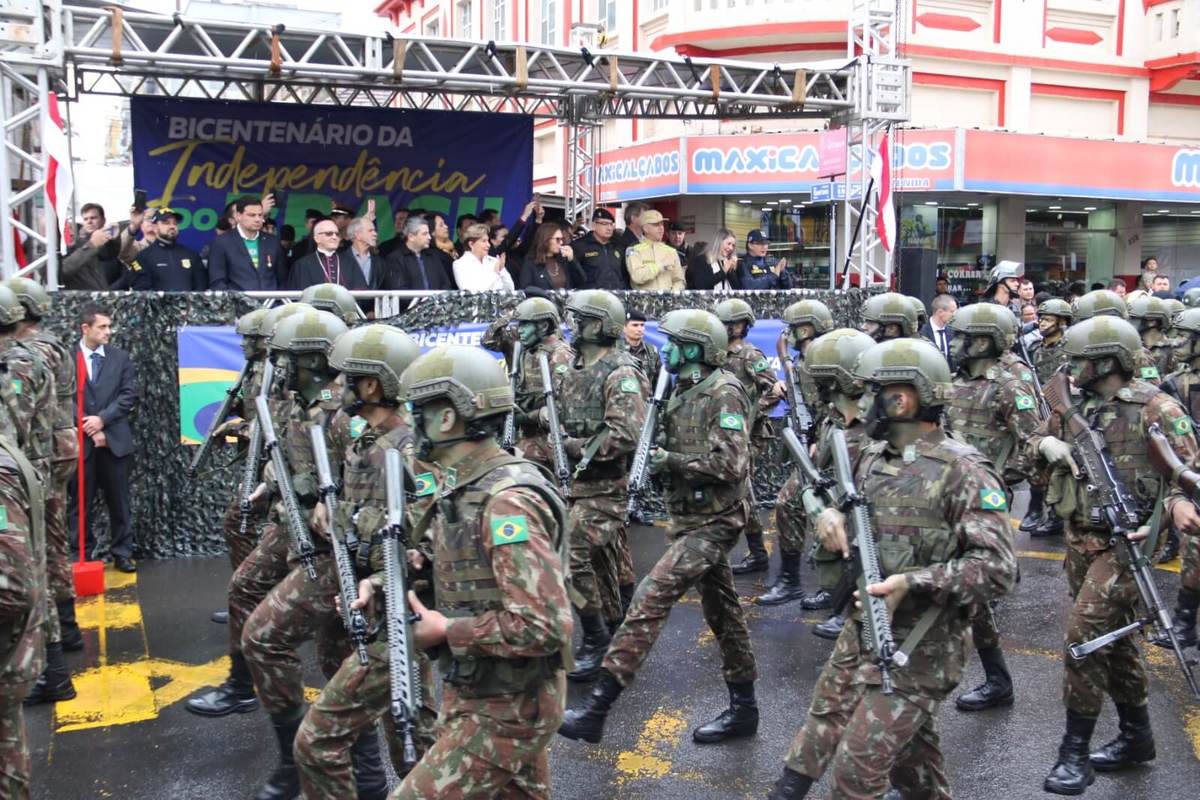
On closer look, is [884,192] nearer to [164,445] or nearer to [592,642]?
[592,642]

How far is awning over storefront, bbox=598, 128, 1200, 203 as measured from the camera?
20062mm

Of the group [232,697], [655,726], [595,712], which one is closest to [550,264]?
[232,697]

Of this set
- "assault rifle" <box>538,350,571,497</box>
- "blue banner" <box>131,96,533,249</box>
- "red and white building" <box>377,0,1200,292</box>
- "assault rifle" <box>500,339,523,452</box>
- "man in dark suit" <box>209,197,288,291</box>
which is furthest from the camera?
"red and white building" <box>377,0,1200,292</box>

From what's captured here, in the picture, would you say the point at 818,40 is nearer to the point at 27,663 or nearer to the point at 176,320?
the point at 176,320

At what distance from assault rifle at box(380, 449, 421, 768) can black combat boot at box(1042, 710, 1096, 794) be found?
3.36 meters

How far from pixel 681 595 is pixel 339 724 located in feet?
7.04

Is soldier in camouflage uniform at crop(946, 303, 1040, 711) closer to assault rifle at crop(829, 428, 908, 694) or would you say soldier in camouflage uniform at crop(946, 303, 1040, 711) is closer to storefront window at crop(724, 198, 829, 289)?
assault rifle at crop(829, 428, 908, 694)

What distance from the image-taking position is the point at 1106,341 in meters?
5.67

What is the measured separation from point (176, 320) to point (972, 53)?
60.4 feet

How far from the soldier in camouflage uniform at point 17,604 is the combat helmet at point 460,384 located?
1.45 metres

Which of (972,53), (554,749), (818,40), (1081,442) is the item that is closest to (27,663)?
(554,749)

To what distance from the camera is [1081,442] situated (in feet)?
18.7

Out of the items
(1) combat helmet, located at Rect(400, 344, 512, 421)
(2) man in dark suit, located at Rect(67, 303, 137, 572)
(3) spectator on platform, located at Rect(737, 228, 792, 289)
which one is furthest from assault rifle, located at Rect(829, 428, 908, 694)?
(3) spectator on platform, located at Rect(737, 228, 792, 289)

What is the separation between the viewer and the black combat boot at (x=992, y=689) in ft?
21.0
